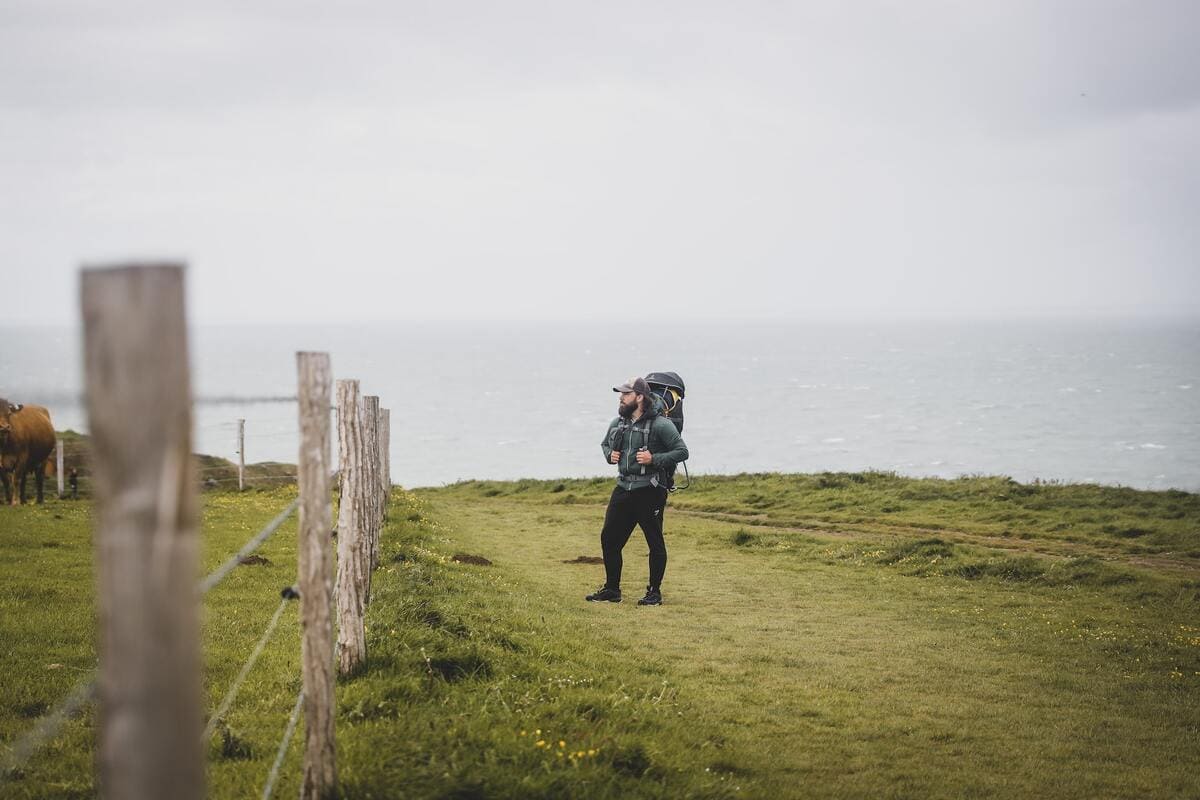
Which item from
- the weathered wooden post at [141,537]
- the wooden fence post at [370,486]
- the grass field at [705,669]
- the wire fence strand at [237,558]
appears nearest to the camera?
the weathered wooden post at [141,537]

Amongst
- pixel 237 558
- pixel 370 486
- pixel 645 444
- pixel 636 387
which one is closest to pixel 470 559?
pixel 645 444

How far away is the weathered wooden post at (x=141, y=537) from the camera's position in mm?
2344

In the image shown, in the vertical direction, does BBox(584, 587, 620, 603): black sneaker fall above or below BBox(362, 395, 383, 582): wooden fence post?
below

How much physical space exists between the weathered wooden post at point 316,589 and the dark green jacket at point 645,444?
742 centimetres

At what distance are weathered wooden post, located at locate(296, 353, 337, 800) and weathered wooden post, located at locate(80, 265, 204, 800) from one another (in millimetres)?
2734

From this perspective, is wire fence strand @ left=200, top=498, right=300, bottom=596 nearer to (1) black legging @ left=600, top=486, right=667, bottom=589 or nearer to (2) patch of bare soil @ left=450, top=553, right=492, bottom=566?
(1) black legging @ left=600, top=486, right=667, bottom=589

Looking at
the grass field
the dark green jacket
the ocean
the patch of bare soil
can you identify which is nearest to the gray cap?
the dark green jacket

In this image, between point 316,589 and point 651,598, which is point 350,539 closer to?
point 316,589

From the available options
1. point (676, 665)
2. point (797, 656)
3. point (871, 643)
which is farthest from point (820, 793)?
point (871, 643)

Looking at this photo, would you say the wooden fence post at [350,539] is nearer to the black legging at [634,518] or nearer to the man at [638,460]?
the man at [638,460]

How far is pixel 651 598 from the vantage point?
13.3m

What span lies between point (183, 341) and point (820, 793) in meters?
5.74

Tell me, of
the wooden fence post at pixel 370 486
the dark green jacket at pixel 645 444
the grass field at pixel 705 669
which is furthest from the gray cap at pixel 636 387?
the wooden fence post at pixel 370 486

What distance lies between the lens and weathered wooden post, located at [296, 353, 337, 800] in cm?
520
